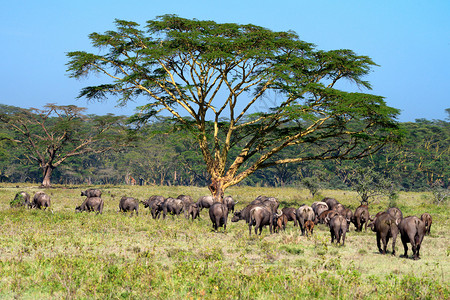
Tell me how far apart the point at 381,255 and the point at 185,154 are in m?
55.8

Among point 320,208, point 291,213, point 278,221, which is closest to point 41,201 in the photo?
point 278,221

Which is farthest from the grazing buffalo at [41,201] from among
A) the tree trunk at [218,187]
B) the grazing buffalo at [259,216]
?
the grazing buffalo at [259,216]

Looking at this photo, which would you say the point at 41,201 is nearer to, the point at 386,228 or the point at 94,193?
the point at 94,193

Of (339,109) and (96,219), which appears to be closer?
(96,219)

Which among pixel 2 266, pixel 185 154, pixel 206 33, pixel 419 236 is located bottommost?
pixel 2 266

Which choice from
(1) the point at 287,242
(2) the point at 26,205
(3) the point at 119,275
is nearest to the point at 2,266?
(3) the point at 119,275

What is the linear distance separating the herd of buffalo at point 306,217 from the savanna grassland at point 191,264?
0.54 meters

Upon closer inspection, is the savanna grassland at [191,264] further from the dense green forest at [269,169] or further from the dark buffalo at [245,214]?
the dense green forest at [269,169]

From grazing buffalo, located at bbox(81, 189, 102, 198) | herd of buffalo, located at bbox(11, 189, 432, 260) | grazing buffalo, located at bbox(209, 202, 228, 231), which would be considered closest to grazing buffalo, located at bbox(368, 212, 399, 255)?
herd of buffalo, located at bbox(11, 189, 432, 260)

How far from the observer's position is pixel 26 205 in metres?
23.6

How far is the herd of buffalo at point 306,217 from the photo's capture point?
12.7 meters

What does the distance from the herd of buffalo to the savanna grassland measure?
544 mm

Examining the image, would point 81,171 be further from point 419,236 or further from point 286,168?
point 419,236

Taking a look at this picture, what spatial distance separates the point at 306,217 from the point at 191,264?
8.08m
